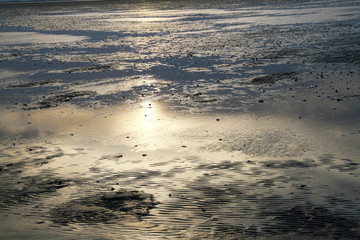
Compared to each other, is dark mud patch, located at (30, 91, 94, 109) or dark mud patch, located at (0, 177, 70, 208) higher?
dark mud patch, located at (30, 91, 94, 109)

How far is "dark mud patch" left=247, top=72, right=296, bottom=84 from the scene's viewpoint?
19.1 meters

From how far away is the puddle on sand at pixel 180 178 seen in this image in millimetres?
7828

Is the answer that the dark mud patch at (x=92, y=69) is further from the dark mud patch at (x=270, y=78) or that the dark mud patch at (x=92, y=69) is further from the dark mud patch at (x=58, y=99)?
the dark mud patch at (x=270, y=78)

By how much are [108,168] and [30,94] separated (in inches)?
397

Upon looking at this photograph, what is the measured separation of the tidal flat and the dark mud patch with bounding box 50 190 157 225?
0.04m

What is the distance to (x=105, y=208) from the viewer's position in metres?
8.59

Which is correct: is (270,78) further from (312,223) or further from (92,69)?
(312,223)

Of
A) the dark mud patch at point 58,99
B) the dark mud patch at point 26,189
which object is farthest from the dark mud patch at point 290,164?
the dark mud patch at point 58,99

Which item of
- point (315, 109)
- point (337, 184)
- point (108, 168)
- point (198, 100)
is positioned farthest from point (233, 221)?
point (198, 100)

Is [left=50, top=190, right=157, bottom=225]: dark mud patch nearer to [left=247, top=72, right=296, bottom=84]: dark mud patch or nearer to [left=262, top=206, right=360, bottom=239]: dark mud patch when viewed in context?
[left=262, top=206, right=360, bottom=239]: dark mud patch

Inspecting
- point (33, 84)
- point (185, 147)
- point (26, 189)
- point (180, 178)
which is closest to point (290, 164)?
point (180, 178)

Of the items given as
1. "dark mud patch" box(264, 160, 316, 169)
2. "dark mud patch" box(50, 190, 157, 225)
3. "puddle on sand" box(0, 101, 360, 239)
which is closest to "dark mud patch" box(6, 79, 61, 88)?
"puddle on sand" box(0, 101, 360, 239)

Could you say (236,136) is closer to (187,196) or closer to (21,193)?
(187,196)

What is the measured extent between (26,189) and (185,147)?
14.2 feet
